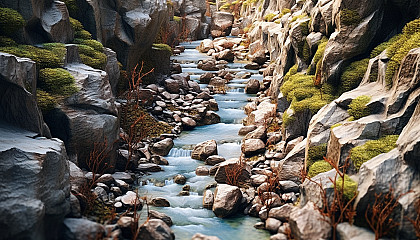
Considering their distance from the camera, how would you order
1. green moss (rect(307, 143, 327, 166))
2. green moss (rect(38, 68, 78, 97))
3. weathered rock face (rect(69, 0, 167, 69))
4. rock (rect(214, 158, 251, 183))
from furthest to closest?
weathered rock face (rect(69, 0, 167, 69)) < rock (rect(214, 158, 251, 183)) < green moss (rect(38, 68, 78, 97)) < green moss (rect(307, 143, 327, 166))

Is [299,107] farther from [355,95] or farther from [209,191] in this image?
[209,191]

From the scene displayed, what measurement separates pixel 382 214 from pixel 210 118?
36.0 feet

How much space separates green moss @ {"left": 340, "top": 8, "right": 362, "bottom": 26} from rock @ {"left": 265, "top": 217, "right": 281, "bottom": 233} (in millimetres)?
6130

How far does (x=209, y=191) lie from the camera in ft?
34.9

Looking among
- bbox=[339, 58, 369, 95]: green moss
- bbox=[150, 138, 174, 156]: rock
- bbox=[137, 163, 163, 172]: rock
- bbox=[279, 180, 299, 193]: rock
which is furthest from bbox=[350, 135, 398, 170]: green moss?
bbox=[150, 138, 174, 156]: rock

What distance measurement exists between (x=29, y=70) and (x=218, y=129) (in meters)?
9.06

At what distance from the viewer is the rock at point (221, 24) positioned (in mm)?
35406

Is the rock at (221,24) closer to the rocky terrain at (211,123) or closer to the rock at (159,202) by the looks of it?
the rocky terrain at (211,123)

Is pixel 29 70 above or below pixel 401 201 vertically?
above

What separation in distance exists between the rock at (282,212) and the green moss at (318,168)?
979 mm

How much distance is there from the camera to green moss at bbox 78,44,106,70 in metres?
13.3

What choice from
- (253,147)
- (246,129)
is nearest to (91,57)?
(253,147)

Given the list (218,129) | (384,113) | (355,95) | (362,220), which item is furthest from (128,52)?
(362,220)

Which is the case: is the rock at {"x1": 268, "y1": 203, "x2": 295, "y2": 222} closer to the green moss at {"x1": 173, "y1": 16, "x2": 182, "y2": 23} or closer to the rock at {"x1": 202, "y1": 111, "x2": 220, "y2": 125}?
the rock at {"x1": 202, "y1": 111, "x2": 220, "y2": 125}
